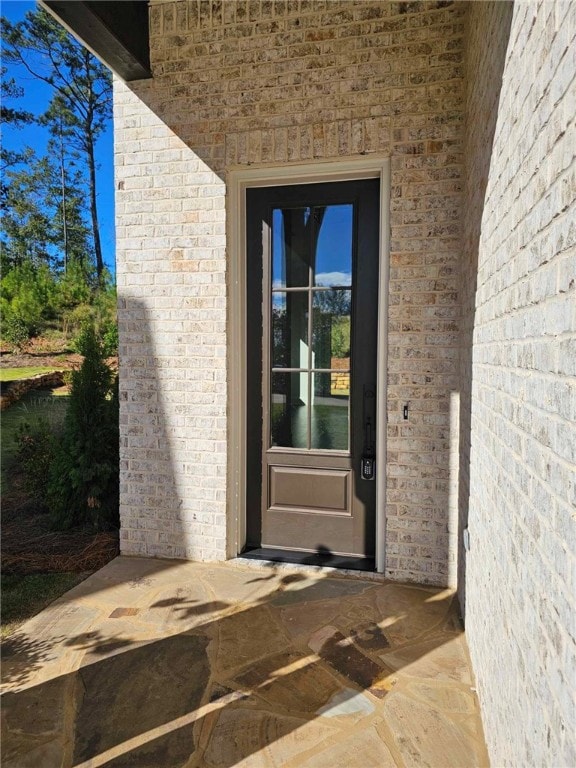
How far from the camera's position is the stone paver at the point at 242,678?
1.71 meters

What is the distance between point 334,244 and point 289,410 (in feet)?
3.74

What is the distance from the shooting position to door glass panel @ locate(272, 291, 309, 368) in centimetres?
318

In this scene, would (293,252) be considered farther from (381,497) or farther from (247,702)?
(247,702)

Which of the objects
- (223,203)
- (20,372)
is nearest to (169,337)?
(223,203)

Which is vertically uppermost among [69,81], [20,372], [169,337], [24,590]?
[69,81]

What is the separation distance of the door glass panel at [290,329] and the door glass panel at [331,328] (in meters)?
0.07

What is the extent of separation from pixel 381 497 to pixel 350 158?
6.88 ft

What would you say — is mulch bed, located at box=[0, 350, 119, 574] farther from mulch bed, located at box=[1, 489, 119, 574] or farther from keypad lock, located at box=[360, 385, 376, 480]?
keypad lock, located at box=[360, 385, 376, 480]

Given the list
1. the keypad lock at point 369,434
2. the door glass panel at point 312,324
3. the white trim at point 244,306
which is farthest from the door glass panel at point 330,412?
the white trim at point 244,306

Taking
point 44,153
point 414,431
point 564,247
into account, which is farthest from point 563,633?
point 44,153

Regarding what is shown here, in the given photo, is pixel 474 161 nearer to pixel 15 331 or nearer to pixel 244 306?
pixel 244 306

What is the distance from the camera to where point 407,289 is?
282cm

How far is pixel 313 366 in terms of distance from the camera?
10.4ft

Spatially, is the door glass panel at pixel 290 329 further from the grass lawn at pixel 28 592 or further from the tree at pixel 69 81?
the tree at pixel 69 81
